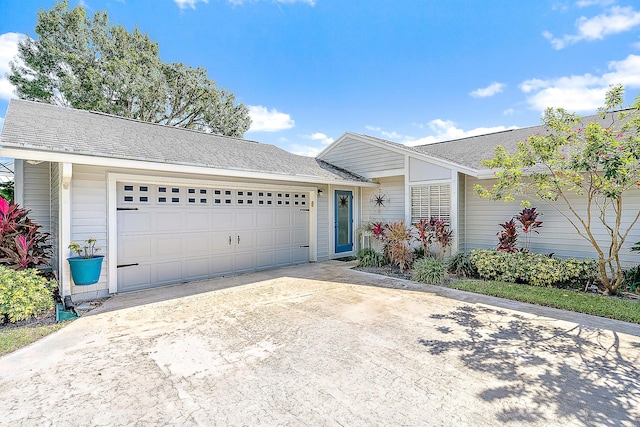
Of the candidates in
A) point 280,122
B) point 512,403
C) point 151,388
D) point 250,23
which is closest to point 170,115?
point 280,122

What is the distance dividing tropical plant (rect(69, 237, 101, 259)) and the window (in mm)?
7557

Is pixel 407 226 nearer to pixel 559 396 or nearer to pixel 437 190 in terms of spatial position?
pixel 437 190

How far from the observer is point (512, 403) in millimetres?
2580

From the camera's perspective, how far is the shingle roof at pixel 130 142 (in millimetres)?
5113

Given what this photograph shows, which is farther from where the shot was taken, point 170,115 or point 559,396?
point 170,115

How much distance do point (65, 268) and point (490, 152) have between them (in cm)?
1044

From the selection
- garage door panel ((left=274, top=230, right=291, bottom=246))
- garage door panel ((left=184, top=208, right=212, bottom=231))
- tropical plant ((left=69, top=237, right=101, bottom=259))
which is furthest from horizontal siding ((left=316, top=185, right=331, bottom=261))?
tropical plant ((left=69, top=237, right=101, bottom=259))

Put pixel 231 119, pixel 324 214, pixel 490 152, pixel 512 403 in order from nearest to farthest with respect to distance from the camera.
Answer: pixel 512 403, pixel 490 152, pixel 324 214, pixel 231 119

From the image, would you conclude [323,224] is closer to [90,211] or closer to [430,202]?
[430,202]

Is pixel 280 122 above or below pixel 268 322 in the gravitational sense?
above

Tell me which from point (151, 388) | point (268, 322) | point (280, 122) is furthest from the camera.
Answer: point (280, 122)

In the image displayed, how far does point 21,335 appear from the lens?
399 cm

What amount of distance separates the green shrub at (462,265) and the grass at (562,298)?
26.1 inches

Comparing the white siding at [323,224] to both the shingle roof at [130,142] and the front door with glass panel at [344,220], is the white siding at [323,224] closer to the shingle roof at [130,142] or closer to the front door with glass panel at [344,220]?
the front door with glass panel at [344,220]
